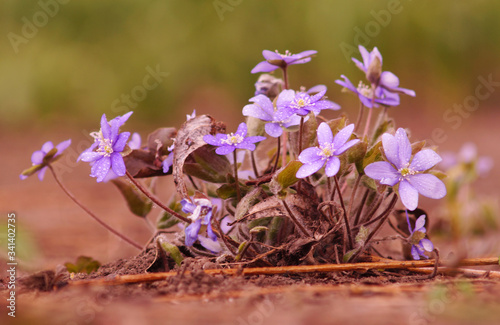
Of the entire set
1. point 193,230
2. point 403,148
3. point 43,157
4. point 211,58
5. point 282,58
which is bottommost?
point 193,230

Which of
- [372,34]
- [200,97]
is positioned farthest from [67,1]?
[372,34]

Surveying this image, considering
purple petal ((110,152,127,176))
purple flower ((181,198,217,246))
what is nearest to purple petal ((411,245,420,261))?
purple flower ((181,198,217,246))

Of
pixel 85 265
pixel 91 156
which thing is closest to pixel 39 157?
pixel 91 156

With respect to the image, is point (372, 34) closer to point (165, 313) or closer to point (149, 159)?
point (149, 159)

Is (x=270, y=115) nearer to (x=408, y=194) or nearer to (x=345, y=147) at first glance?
(x=345, y=147)

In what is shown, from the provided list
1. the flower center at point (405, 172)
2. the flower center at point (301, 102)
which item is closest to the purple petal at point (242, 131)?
the flower center at point (301, 102)

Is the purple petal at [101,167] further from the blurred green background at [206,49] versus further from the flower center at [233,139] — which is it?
the blurred green background at [206,49]

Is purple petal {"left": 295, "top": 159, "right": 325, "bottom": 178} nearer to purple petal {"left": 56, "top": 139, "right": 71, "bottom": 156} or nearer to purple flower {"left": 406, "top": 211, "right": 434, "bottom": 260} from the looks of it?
purple flower {"left": 406, "top": 211, "right": 434, "bottom": 260}
